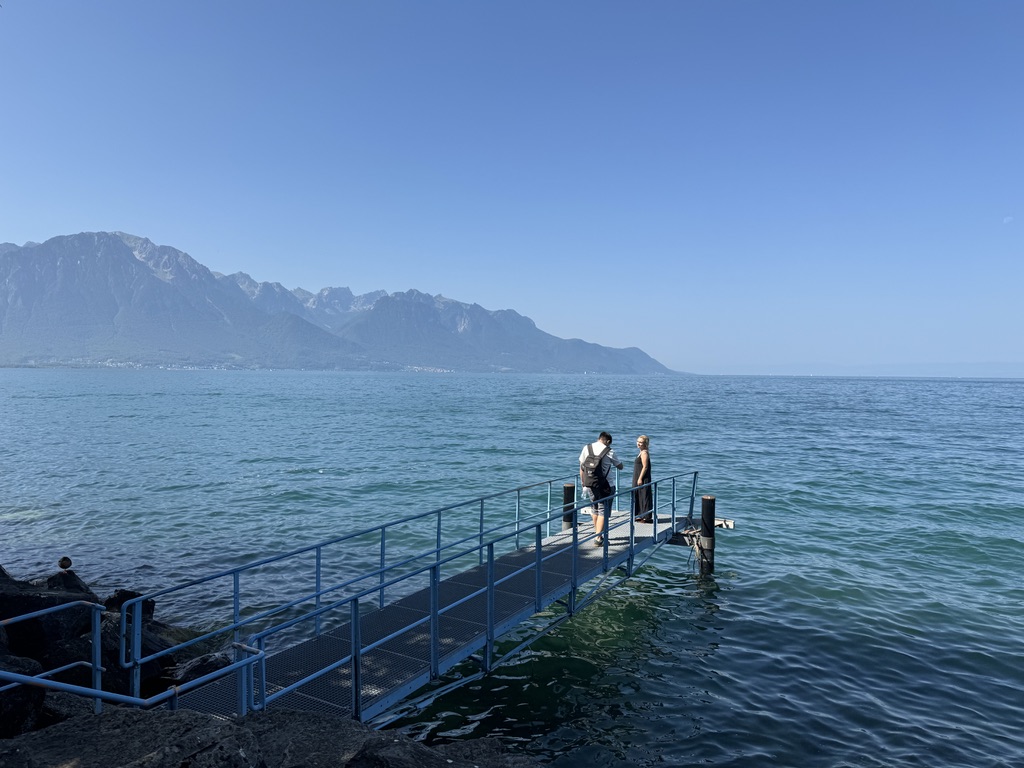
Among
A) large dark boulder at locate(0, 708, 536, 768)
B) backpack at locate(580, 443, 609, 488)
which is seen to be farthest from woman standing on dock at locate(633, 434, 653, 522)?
large dark boulder at locate(0, 708, 536, 768)

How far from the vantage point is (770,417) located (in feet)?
231

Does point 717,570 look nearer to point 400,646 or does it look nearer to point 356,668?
point 400,646

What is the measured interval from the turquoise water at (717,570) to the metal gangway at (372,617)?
1.16 meters

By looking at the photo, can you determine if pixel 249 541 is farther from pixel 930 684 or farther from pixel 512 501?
pixel 930 684

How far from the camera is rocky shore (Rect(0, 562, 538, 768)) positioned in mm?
5027

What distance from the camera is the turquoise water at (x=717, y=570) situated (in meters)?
9.45

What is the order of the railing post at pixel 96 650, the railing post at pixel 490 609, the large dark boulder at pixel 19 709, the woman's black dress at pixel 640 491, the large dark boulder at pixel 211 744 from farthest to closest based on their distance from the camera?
the woman's black dress at pixel 640 491, the railing post at pixel 490 609, the railing post at pixel 96 650, the large dark boulder at pixel 19 709, the large dark boulder at pixel 211 744

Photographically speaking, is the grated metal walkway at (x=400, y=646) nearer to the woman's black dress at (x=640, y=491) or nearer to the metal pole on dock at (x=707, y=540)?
the woman's black dress at (x=640, y=491)

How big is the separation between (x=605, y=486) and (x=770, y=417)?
204ft

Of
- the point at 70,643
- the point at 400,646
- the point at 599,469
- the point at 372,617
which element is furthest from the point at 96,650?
the point at 599,469

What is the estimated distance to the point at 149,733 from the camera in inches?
211

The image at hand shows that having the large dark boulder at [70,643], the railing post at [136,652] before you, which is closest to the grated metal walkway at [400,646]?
the railing post at [136,652]

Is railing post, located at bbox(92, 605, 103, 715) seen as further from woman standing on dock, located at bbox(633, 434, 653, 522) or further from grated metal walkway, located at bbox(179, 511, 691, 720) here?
woman standing on dock, located at bbox(633, 434, 653, 522)

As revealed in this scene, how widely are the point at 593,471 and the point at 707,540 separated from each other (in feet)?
13.8
